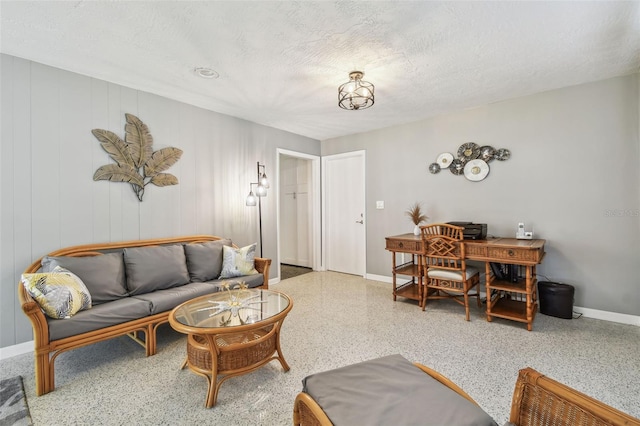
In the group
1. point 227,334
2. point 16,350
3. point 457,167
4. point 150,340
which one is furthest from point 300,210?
point 16,350

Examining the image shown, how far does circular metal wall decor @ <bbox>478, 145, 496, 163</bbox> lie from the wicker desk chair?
45.4 inches

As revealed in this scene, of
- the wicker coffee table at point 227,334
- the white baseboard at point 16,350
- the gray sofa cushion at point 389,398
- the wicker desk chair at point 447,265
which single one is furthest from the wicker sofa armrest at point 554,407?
the white baseboard at point 16,350

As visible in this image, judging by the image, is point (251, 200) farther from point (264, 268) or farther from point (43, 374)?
point (43, 374)

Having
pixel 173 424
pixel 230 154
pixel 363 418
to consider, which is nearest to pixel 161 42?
pixel 230 154

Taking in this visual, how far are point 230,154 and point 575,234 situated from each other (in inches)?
167

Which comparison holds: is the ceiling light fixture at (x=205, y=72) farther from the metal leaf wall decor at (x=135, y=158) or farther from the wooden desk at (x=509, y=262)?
the wooden desk at (x=509, y=262)

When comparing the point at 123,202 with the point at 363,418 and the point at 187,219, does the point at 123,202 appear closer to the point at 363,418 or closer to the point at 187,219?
the point at 187,219

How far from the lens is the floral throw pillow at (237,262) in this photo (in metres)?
3.28

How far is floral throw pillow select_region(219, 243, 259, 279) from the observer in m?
3.28

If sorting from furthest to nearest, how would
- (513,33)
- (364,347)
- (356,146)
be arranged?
1. (356,146)
2. (364,347)
3. (513,33)

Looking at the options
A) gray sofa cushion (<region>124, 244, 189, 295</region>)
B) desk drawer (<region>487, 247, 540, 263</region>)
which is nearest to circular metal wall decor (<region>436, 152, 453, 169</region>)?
desk drawer (<region>487, 247, 540, 263</region>)

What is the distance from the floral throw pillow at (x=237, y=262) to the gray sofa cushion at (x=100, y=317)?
0.93 meters

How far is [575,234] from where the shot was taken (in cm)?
316

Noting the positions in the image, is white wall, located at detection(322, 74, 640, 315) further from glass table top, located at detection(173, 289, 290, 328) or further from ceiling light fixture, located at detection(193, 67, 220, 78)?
glass table top, located at detection(173, 289, 290, 328)
